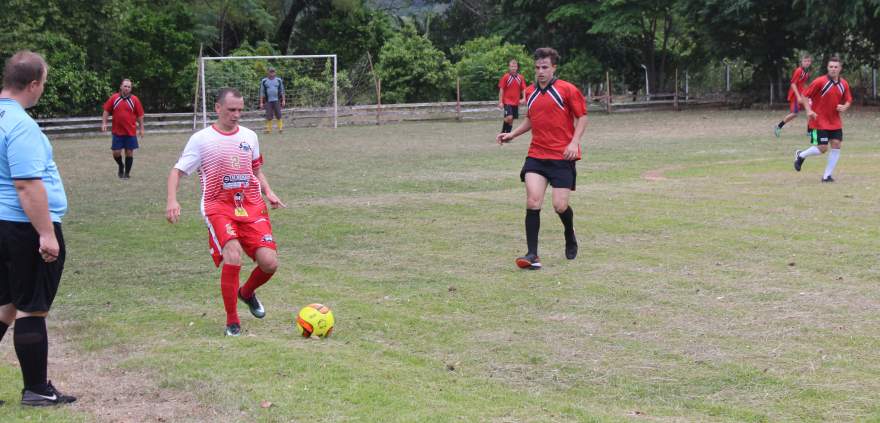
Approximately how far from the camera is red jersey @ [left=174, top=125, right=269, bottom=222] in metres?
7.29

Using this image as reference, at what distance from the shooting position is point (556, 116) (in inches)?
384

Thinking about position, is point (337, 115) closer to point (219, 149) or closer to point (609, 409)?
point (219, 149)

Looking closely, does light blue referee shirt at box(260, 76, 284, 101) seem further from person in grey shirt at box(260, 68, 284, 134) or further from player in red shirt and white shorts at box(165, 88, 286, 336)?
player in red shirt and white shorts at box(165, 88, 286, 336)

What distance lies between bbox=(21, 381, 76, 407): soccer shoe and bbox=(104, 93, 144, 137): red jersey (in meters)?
14.1

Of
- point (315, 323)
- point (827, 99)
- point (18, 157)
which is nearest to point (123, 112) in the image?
point (827, 99)

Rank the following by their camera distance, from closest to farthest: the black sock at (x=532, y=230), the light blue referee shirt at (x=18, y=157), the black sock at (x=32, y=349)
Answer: the light blue referee shirt at (x=18, y=157) < the black sock at (x=32, y=349) < the black sock at (x=532, y=230)

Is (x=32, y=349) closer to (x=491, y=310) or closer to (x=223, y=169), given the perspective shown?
(x=223, y=169)

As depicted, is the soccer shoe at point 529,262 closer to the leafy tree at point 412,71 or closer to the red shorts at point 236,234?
the red shorts at point 236,234

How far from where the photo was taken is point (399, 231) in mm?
11953

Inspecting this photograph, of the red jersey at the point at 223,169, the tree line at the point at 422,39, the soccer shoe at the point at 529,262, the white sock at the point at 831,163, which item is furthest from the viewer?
the tree line at the point at 422,39

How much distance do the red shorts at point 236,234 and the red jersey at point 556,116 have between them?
335 cm

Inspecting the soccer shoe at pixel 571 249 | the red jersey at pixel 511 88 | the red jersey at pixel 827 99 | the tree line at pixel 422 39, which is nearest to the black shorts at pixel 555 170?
the soccer shoe at pixel 571 249

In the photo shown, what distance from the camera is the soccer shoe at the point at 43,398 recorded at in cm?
561

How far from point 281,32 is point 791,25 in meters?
22.8
